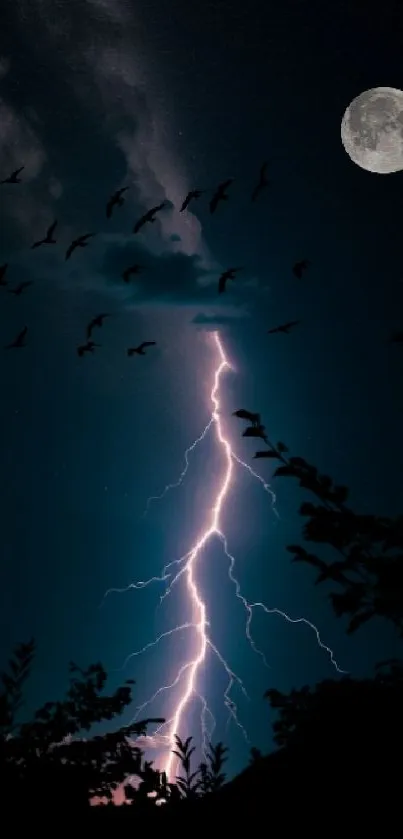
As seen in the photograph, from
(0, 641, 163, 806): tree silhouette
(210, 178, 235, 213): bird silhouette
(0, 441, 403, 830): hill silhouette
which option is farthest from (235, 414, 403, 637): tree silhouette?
(210, 178, 235, 213): bird silhouette

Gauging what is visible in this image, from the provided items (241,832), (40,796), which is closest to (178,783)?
(40,796)

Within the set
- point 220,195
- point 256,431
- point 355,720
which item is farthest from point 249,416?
point 220,195

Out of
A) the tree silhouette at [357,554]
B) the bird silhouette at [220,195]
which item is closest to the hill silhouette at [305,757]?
the tree silhouette at [357,554]

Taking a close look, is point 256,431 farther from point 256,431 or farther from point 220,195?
point 220,195

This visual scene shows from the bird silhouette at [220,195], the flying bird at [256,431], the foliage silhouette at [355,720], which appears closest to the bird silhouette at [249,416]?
the flying bird at [256,431]

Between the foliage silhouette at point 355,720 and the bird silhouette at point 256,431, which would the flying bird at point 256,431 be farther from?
the foliage silhouette at point 355,720

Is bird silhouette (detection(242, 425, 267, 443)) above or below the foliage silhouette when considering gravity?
above

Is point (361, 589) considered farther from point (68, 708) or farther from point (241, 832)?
point (68, 708)

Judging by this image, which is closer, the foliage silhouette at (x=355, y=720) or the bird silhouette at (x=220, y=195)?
the foliage silhouette at (x=355, y=720)

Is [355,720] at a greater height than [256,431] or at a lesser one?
lesser

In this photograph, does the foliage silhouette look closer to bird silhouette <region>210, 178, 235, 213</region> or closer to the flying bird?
the flying bird

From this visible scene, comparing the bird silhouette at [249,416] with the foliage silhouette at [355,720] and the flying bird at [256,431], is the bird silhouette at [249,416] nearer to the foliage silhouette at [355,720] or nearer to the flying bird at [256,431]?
the flying bird at [256,431]

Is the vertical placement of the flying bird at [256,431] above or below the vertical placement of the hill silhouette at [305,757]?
above

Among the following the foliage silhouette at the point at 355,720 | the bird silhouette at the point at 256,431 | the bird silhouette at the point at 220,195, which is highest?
the bird silhouette at the point at 220,195
